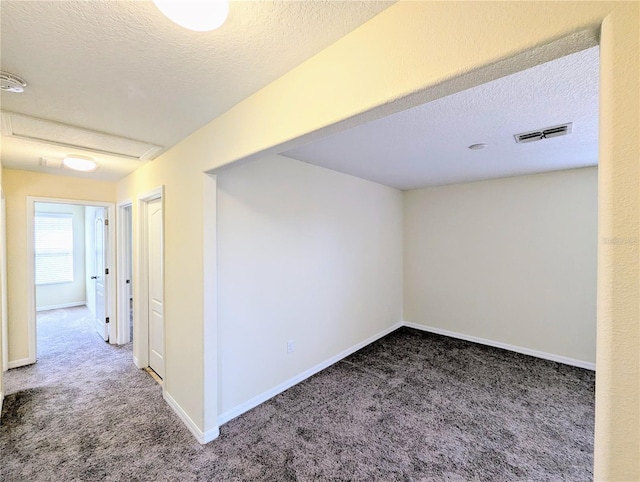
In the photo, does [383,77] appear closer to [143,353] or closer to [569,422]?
[569,422]

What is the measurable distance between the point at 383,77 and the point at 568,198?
3649 millimetres

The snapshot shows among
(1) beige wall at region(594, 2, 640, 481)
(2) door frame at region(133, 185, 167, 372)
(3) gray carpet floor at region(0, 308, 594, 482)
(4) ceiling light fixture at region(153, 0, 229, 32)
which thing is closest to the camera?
(1) beige wall at region(594, 2, 640, 481)

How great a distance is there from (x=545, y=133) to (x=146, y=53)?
8.96ft

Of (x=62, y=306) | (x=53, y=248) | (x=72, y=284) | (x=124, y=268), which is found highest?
(x=53, y=248)

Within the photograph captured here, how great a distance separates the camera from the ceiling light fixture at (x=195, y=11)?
898 millimetres

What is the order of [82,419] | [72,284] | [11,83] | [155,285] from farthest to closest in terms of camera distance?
[72,284] → [155,285] → [82,419] → [11,83]

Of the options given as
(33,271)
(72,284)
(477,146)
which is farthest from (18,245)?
(477,146)

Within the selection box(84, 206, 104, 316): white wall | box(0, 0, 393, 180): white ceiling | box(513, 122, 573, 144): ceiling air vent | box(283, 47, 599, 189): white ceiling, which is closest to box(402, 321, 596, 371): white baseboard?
box(283, 47, 599, 189): white ceiling

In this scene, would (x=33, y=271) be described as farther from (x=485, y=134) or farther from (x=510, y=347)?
(x=510, y=347)

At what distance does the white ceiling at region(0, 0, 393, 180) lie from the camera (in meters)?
1.04

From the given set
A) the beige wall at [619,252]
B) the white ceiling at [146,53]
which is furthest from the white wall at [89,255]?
the beige wall at [619,252]

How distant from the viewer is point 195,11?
928 millimetres

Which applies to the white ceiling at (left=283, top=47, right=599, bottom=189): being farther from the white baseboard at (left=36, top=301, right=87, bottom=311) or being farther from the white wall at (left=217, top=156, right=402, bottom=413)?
the white baseboard at (left=36, top=301, right=87, bottom=311)

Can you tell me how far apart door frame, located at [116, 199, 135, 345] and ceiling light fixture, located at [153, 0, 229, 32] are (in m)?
3.48
